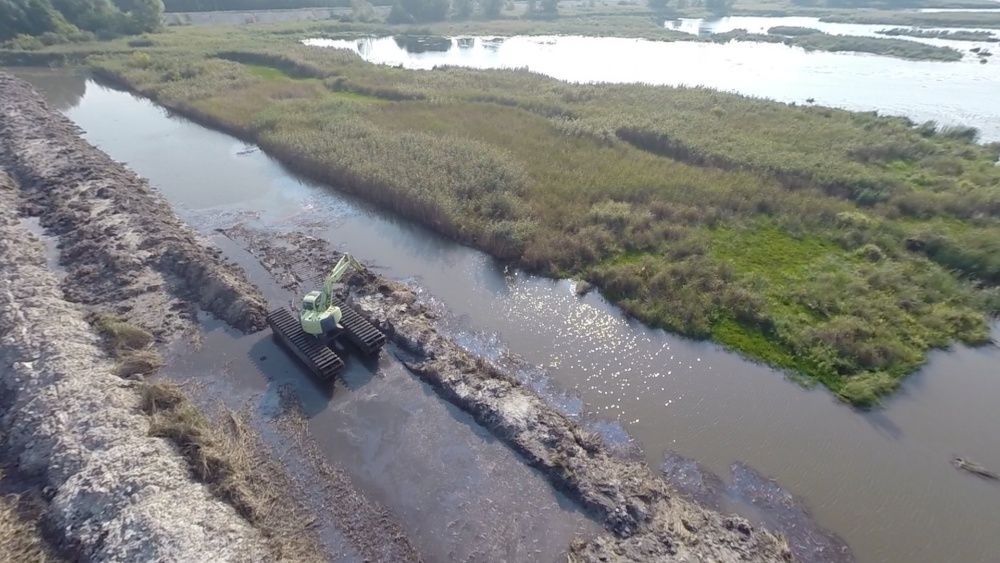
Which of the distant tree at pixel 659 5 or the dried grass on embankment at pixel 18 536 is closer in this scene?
the dried grass on embankment at pixel 18 536

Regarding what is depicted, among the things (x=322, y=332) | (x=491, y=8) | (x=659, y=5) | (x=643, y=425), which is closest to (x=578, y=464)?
(x=643, y=425)

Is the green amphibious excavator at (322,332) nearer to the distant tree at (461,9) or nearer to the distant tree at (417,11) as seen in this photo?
the distant tree at (417,11)

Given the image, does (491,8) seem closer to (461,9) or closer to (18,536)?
(461,9)

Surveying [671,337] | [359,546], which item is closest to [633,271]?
[671,337]

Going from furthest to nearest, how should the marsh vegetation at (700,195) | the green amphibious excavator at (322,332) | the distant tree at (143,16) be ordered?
1. the distant tree at (143,16)
2. the marsh vegetation at (700,195)
3. the green amphibious excavator at (322,332)

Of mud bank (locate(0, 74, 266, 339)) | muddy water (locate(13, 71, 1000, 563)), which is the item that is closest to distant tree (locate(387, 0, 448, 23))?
mud bank (locate(0, 74, 266, 339))

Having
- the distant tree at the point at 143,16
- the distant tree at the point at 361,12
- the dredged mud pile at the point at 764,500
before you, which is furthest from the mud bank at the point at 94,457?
the distant tree at the point at 361,12

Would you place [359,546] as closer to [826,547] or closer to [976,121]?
[826,547]
